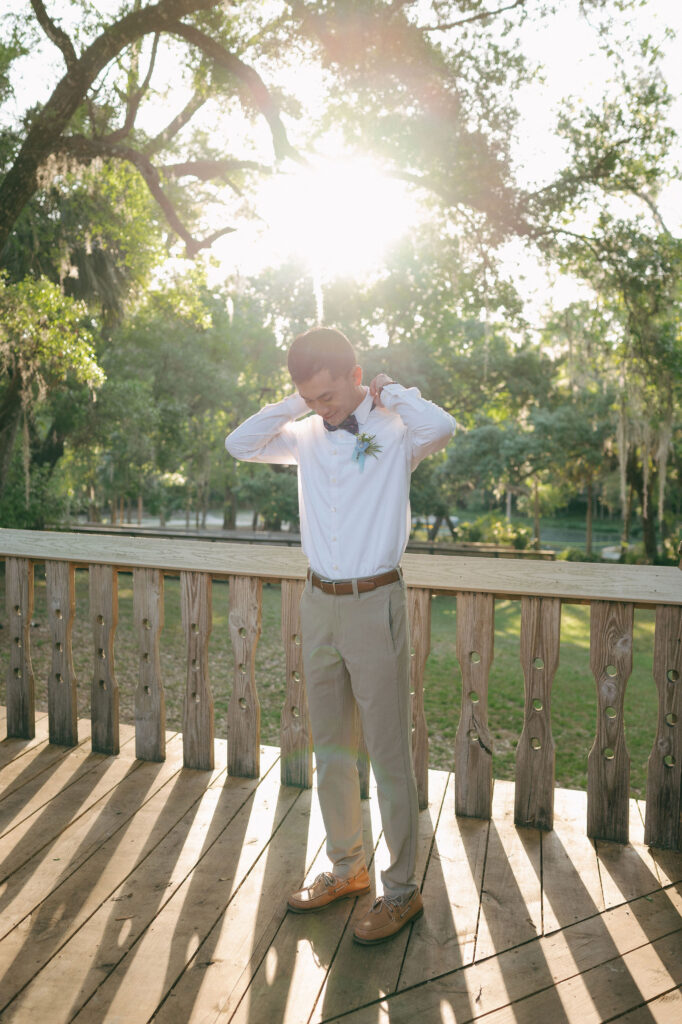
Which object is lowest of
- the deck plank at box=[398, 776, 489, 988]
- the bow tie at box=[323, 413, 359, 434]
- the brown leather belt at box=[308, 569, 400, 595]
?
the deck plank at box=[398, 776, 489, 988]

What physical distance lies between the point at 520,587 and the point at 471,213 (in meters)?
4.74

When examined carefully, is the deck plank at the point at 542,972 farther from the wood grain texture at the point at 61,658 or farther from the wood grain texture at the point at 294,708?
the wood grain texture at the point at 61,658

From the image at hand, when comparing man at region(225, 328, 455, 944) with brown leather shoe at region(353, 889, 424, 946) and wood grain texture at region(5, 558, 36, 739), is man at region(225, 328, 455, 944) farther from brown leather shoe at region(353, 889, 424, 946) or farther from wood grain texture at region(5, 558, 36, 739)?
wood grain texture at region(5, 558, 36, 739)

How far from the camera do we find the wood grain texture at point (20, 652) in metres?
3.20

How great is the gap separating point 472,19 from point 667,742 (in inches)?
224

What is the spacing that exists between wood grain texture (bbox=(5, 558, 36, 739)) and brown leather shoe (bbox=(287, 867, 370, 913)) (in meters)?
1.65

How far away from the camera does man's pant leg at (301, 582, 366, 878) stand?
6.85 feet

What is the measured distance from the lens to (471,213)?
6.29 metres

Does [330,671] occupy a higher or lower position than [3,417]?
lower

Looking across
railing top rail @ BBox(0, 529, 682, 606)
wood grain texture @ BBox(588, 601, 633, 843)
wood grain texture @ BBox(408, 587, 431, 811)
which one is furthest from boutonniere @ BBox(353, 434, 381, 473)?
wood grain texture @ BBox(588, 601, 633, 843)

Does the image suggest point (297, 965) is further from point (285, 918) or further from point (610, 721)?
point (610, 721)

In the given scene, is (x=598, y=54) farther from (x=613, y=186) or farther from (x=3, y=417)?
(x=3, y=417)

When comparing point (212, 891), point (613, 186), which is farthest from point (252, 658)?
point (613, 186)

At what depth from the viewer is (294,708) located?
2822mm
